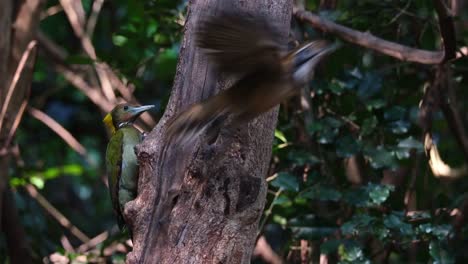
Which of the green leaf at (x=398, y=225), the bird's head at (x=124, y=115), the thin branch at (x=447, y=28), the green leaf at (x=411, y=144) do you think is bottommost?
the green leaf at (x=398, y=225)

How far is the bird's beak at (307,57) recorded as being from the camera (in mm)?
3516

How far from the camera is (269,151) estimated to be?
3.32m

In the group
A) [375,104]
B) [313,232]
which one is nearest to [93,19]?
[375,104]

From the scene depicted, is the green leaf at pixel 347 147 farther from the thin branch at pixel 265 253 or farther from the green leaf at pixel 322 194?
the thin branch at pixel 265 253

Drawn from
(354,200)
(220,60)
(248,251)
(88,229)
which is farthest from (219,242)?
(88,229)

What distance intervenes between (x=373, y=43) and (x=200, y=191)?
158 cm

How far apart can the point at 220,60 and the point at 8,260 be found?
300cm

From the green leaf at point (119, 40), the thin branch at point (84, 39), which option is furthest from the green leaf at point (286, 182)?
the thin branch at point (84, 39)

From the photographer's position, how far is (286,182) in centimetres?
439

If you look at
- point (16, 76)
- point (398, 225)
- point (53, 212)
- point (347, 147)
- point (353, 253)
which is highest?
point (16, 76)

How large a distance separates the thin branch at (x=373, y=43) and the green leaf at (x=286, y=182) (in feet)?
2.39

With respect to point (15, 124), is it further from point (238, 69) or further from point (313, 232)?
point (238, 69)

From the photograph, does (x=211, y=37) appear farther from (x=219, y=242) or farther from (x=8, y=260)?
(x=8, y=260)

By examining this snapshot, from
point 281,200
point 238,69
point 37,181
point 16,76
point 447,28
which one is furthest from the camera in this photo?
point 37,181
